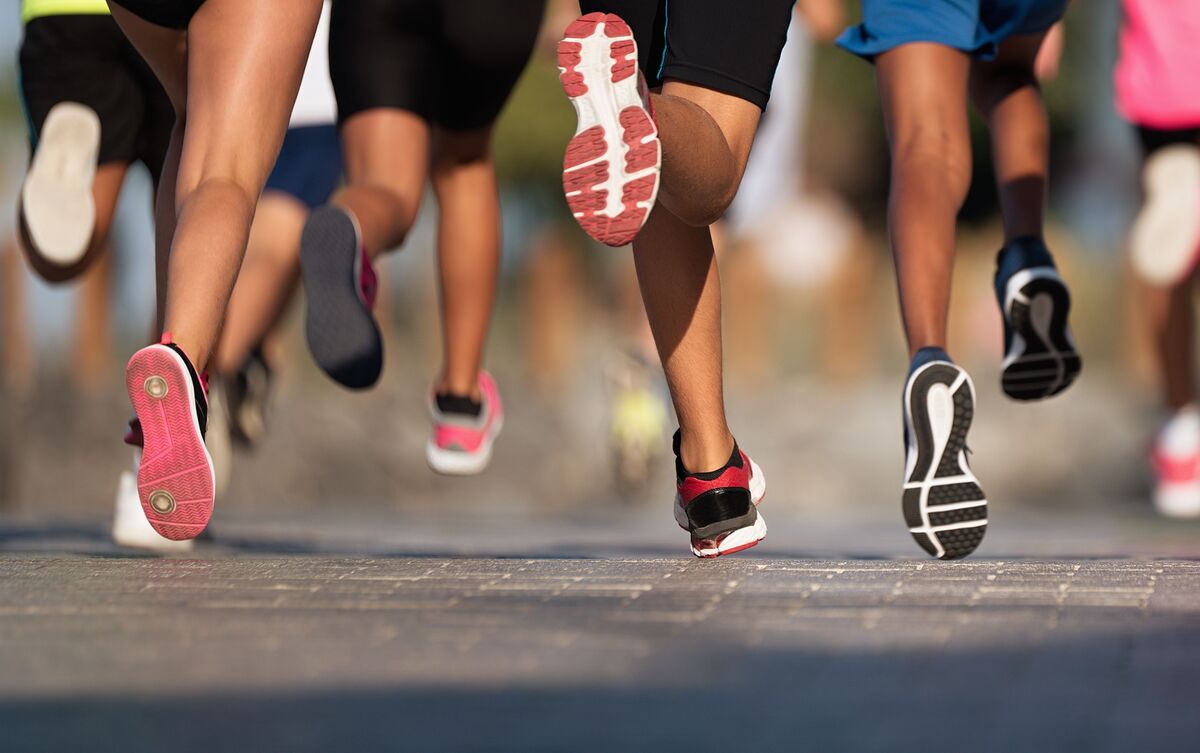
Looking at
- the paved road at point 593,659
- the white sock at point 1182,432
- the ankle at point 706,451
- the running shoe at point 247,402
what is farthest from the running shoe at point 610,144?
the white sock at point 1182,432

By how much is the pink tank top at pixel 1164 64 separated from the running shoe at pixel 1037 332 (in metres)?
2.05

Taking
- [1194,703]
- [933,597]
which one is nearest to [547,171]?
[933,597]

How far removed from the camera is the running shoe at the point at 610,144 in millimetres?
2518

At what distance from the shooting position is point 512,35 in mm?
4152

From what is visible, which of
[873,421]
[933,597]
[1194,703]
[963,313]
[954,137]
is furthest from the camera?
[963,313]

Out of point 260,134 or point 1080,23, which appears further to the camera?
point 1080,23

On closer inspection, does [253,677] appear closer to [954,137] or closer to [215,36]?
[215,36]

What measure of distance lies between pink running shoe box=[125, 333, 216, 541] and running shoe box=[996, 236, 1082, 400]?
1.74m

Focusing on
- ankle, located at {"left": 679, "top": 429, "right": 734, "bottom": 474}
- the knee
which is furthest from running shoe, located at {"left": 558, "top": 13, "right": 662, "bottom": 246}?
the knee

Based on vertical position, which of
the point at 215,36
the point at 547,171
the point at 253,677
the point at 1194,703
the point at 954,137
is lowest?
the point at 1194,703

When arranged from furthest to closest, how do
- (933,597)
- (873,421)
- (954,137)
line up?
(873,421)
(954,137)
(933,597)

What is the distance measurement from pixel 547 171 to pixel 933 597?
1003 cm

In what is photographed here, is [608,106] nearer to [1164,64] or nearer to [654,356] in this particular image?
[1164,64]

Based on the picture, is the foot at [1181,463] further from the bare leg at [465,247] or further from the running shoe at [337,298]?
the running shoe at [337,298]
